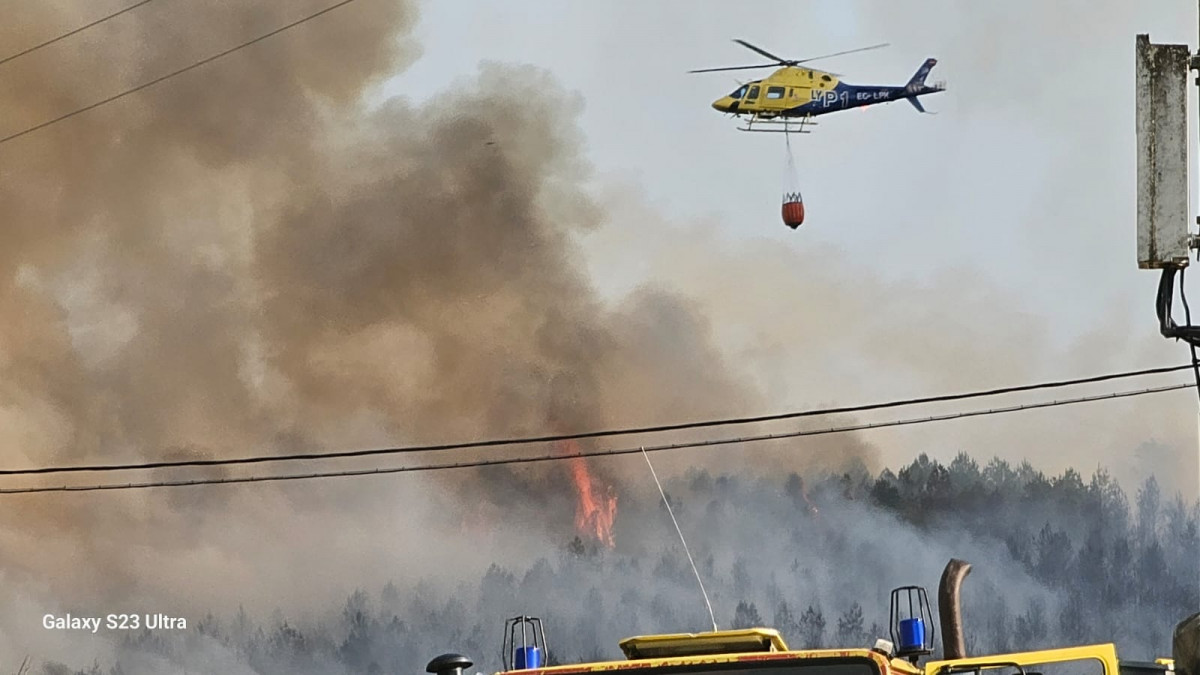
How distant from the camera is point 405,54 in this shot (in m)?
29.3

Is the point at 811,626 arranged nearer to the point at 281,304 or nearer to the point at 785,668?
the point at 281,304

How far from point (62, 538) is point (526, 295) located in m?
8.02

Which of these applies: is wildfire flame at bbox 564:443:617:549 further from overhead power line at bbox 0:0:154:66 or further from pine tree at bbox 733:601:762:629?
overhead power line at bbox 0:0:154:66

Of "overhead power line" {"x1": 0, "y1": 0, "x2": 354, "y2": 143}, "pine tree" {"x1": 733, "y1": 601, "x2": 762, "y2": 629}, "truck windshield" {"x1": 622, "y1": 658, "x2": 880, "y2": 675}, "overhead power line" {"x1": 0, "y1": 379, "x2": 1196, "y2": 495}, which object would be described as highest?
"overhead power line" {"x1": 0, "y1": 0, "x2": 354, "y2": 143}

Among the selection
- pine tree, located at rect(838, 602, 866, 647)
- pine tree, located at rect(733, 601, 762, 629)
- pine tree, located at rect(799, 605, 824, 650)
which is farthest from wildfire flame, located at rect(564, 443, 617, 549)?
pine tree, located at rect(838, 602, 866, 647)

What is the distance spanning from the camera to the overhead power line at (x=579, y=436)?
26.9m

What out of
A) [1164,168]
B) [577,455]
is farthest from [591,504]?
[1164,168]

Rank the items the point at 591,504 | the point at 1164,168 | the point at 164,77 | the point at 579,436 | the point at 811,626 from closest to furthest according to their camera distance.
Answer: the point at 1164,168
the point at 811,626
the point at 591,504
the point at 579,436
the point at 164,77

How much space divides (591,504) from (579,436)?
1.12m

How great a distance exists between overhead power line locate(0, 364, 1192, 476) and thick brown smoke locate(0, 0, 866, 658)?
0.20 meters

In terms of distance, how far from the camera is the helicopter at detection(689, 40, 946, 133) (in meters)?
27.2

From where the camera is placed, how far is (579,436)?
88.9 feet

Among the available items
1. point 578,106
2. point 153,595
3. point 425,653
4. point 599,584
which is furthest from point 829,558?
point 153,595

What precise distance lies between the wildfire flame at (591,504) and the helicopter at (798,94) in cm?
606
